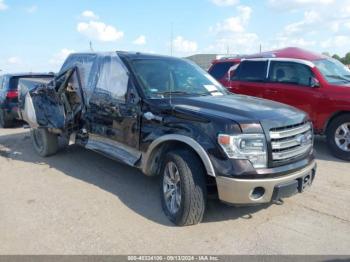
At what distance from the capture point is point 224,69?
30.9ft

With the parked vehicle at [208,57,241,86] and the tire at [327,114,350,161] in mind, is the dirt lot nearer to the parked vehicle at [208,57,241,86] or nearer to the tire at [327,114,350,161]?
the tire at [327,114,350,161]

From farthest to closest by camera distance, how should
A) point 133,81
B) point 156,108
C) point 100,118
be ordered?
point 100,118 → point 133,81 → point 156,108

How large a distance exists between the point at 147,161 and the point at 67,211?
3.91 ft

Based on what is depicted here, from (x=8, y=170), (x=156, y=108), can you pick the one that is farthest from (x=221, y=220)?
(x=8, y=170)

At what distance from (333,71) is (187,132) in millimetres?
5191

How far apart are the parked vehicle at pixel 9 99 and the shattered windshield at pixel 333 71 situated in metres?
7.67

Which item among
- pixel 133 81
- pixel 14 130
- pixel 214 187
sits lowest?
pixel 14 130

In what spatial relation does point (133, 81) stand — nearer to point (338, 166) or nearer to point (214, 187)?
point (214, 187)

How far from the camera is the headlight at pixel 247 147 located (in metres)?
3.74

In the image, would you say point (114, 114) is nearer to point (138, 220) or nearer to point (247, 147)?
point (138, 220)

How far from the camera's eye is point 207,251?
3.65 m

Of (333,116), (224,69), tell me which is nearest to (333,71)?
(333,116)

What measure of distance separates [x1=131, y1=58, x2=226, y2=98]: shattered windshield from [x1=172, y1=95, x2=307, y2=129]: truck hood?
1.16ft

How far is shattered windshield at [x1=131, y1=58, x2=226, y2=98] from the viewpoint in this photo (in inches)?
193
